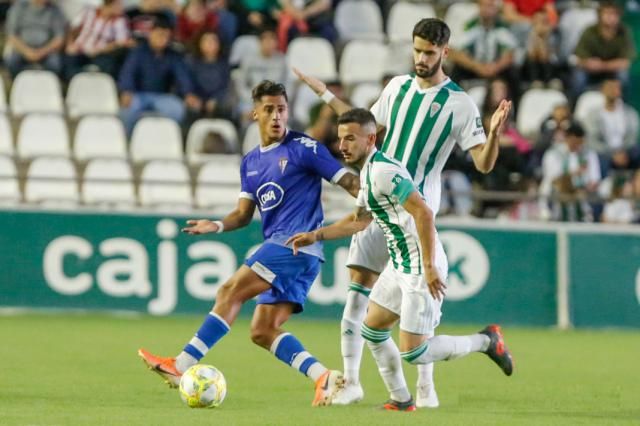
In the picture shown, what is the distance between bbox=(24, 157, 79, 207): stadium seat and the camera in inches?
653

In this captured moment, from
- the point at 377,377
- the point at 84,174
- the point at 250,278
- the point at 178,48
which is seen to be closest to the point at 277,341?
the point at 250,278

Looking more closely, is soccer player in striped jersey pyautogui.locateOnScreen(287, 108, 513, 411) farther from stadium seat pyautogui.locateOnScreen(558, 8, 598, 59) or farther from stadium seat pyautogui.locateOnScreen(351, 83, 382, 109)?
stadium seat pyautogui.locateOnScreen(558, 8, 598, 59)

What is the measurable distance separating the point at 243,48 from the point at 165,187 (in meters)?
2.50

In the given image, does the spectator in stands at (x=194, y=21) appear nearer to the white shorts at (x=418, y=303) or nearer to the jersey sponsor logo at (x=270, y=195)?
the jersey sponsor logo at (x=270, y=195)

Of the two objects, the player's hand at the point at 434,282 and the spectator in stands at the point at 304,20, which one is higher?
the spectator in stands at the point at 304,20

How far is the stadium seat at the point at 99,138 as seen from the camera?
17.4 m

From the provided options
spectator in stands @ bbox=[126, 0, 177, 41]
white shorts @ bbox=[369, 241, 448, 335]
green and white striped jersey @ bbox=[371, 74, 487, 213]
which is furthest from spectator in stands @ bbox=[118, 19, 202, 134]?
white shorts @ bbox=[369, 241, 448, 335]

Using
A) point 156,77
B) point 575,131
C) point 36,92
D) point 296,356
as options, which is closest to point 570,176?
point 575,131

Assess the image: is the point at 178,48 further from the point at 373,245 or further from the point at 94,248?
the point at 373,245

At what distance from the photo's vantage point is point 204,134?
17.7m

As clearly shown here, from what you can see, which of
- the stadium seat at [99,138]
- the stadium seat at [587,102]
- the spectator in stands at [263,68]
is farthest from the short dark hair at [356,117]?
the stadium seat at [587,102]

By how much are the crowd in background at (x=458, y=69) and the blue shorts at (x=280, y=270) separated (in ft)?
21.5

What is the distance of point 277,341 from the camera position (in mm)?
9797

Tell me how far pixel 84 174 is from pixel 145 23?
8.46ft
